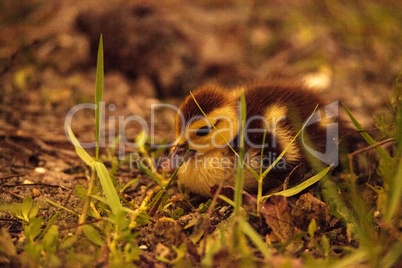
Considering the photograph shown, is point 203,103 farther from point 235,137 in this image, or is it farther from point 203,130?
point 235,137

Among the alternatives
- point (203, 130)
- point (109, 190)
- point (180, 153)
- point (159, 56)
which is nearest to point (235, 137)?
point (203, 130)

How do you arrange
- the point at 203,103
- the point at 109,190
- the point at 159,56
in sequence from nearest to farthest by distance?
the point at 109,190
the point at 203,103
the point at 159,56

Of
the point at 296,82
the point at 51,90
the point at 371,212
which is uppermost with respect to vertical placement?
the point at 296,82

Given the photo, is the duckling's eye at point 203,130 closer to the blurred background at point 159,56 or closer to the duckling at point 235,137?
the duckling at point 235,137

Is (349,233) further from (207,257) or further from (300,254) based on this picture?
(207,257)

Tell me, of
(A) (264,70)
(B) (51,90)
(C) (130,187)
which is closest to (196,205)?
(C) (130,187)

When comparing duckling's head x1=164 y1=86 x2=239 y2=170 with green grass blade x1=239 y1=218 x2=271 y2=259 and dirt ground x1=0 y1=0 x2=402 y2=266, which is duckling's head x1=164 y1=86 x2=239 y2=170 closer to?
dirt ground x1=0 y1=0 x2=402 y2=266
